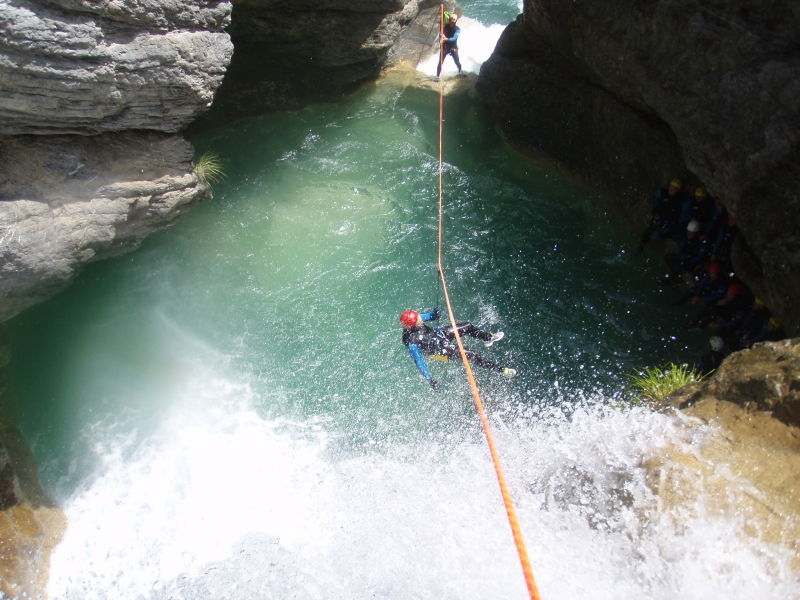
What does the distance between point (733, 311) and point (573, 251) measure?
2.03 metres

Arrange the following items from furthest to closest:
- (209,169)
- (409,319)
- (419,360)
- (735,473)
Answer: (209,169), (409,319), (419,360), (735,473)

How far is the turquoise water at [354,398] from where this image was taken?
13.8 feet

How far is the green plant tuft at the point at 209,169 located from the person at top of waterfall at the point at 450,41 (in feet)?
15.0

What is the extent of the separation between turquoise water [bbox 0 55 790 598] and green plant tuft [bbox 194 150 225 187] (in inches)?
8.0

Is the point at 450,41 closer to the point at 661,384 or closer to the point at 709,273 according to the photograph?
the point at 709,273

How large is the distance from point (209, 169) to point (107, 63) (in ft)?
8.66

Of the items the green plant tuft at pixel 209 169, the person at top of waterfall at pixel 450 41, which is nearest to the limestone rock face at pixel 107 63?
the green plant tuft at pixel 209 169

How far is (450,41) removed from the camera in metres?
9.79

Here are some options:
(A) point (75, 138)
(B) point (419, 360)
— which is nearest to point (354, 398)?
(B) point (419, 360)

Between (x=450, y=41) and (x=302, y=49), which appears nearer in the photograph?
(x=302, y=49)

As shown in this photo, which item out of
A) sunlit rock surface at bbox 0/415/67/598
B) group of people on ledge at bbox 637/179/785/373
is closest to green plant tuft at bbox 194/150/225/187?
sunlit rock surface at bbox 0/415/67/598

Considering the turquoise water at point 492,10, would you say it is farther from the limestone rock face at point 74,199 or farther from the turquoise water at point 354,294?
the limestone rock face at point 74,199

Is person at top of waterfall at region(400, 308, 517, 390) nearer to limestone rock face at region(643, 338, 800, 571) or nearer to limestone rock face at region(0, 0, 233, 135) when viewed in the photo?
limestone rock face at region(643, 338, 800, 571)

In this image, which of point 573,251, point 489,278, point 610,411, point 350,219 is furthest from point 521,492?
point 350,219
